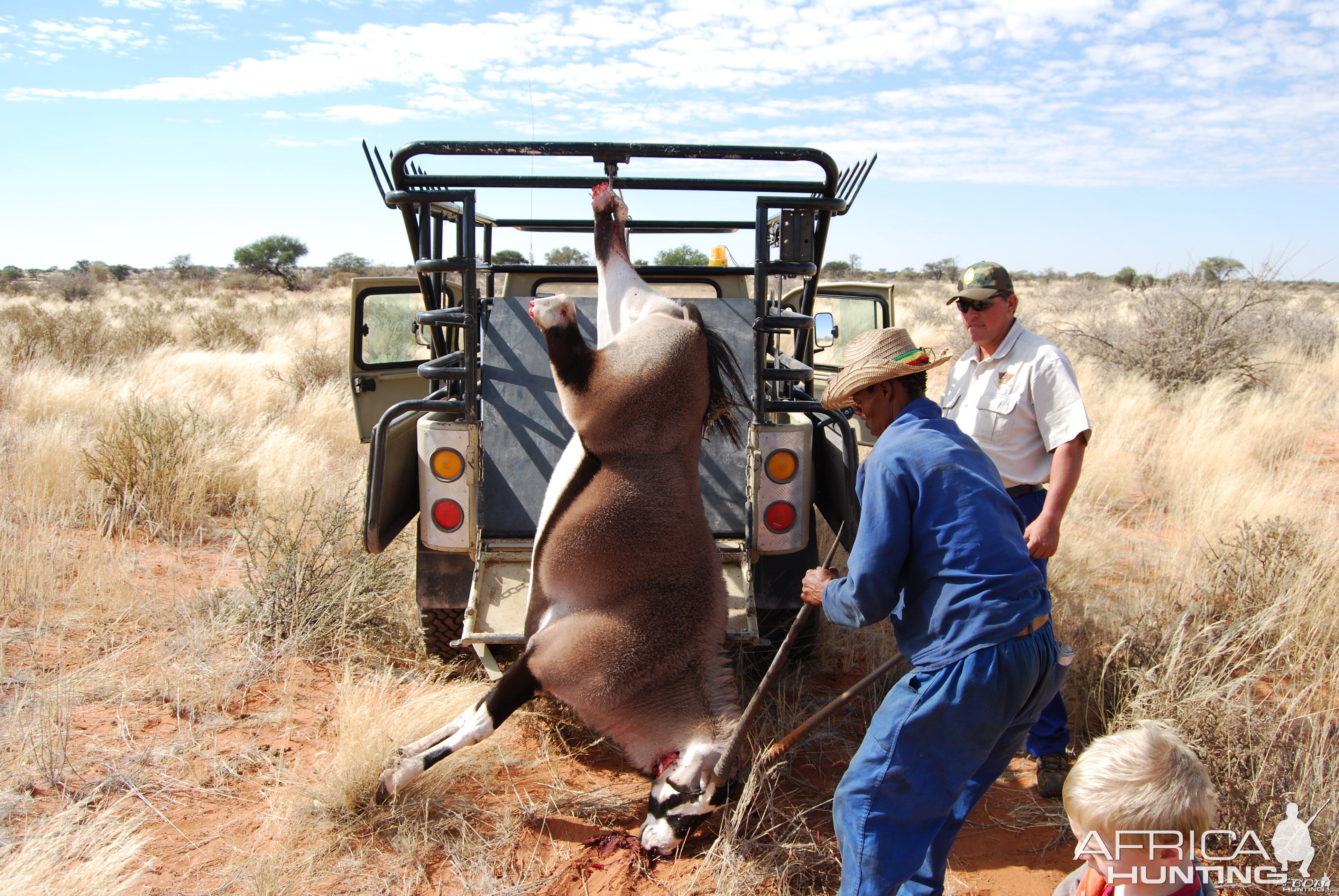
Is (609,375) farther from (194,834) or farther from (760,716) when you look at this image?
(194,834)

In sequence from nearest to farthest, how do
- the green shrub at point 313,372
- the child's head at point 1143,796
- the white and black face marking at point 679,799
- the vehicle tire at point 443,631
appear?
the child's head at point 1143,796 < the white and black face marking at point 679,799 < the vehicle tire at point 443,631 < the green shrub at point 313,372

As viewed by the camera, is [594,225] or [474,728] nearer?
[474,728]

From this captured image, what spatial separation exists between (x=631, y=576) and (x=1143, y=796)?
1.67 m

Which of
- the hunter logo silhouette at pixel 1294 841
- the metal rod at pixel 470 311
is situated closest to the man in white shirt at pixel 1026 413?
the hunter logo silhouette at pixel 1294 841

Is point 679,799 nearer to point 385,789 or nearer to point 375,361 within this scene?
point 385,789

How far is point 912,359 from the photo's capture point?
2256mm

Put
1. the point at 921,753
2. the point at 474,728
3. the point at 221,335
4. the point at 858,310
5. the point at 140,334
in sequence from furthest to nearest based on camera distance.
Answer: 1. the point at 221,335
2. the point at 140,334
3. the point at 858,310
4. the point at 474,728
5. the point at 921,753

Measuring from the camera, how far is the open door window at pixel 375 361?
18.6 ft

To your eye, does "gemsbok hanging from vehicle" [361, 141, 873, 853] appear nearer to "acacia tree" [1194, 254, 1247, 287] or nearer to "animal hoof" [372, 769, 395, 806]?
"animal hoof" [372, 769, 395, 806]

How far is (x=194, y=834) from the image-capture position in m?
2.92

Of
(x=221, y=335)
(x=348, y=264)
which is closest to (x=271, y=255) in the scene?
(x=348, y=264)

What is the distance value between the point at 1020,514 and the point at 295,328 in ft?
55.0

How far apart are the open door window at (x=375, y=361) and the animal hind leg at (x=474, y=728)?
9.05ft

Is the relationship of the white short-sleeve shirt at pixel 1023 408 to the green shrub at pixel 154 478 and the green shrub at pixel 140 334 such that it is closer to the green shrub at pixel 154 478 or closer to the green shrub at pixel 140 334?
the green shrub at pixel 154 478
